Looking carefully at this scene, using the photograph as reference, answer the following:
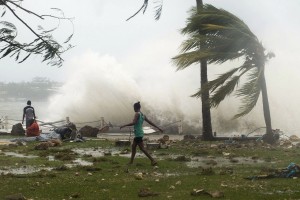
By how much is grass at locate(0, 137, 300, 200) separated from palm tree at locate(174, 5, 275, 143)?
8.45ft

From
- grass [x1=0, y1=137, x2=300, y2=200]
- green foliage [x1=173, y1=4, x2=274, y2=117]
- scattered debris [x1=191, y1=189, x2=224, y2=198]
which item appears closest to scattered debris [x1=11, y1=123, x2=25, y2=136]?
grass [x1=0, y1=137, x2=300, y2=200]

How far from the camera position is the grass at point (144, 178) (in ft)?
29.1

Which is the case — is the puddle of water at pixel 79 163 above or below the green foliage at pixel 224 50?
below

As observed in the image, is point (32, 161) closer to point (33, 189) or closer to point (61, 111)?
point (33, 189)

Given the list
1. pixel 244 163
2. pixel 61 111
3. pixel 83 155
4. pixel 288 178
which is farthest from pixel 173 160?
pixel 61 111

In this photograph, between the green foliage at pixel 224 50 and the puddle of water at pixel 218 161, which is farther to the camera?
the green foliage at pixel 224 50

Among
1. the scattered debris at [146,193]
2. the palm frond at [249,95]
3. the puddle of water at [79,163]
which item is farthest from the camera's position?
the palm frond at [249,95]

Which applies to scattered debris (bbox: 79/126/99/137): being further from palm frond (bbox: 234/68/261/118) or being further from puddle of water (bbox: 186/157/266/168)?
puddle of water (bbox: 186/157/266/168)

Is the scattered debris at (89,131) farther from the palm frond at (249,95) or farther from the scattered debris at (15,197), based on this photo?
the scattered debris at (15,197)

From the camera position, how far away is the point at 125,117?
1764 inches

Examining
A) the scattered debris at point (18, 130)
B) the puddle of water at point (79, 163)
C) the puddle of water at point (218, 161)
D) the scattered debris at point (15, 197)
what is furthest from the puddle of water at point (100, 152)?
the scattered debris at point (18, 130)

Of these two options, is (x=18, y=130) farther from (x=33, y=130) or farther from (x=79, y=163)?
(x=79, y=163)

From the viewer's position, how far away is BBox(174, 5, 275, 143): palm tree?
56.7ft

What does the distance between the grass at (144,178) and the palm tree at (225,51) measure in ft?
8.45
